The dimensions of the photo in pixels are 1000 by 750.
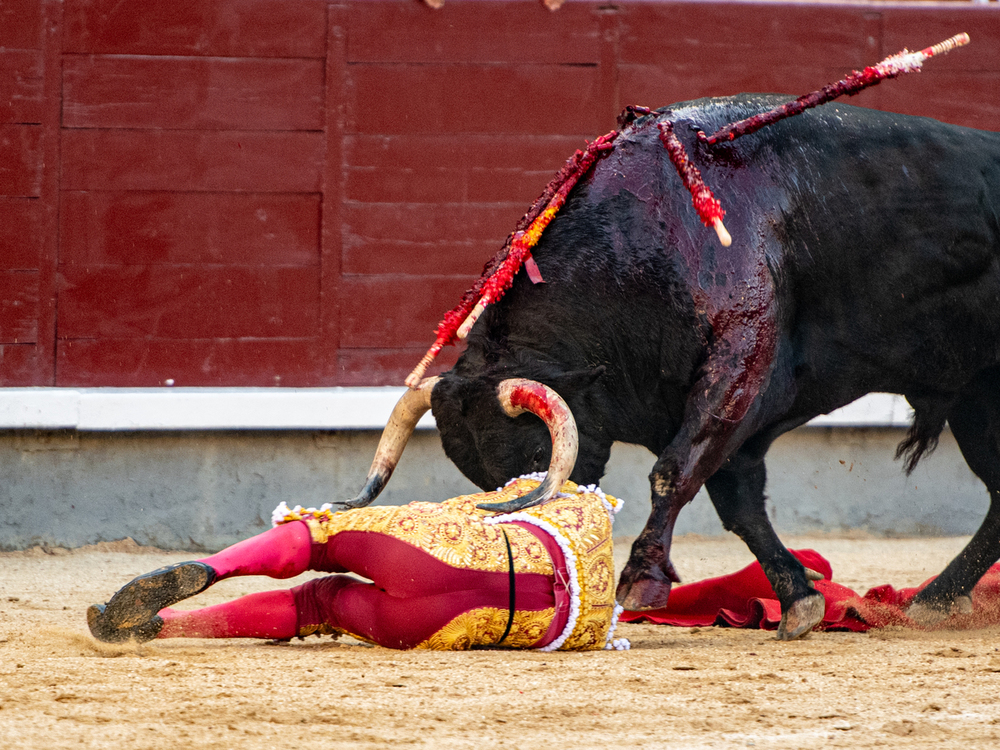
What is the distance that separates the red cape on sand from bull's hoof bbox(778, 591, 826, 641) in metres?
0.16

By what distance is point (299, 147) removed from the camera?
5.51 m

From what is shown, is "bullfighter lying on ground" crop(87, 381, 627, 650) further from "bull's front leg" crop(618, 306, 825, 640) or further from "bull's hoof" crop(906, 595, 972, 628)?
"bull's hoof" crop(906, 595, 972, 628)

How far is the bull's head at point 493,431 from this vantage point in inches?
122

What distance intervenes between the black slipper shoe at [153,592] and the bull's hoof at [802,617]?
1517 millimetres

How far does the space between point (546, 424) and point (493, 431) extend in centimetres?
14

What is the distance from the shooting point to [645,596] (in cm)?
305

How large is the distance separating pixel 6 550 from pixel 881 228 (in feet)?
11.5

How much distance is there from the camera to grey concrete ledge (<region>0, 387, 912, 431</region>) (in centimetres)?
511

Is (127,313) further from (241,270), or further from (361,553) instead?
(361,553)

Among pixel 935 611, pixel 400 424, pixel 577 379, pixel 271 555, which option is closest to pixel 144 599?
pixel 271 555

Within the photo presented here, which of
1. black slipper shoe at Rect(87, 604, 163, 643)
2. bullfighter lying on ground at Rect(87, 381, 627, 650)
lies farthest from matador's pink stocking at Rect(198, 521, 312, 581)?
black slipper shoe at Rect(87, 604, 163, 643)

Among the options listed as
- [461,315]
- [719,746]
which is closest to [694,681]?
[719,746]

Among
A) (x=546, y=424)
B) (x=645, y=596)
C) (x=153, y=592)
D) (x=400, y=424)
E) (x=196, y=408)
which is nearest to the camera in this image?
(x=153, y=592)

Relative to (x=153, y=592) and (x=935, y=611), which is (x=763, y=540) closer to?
(x=935, y=611)
